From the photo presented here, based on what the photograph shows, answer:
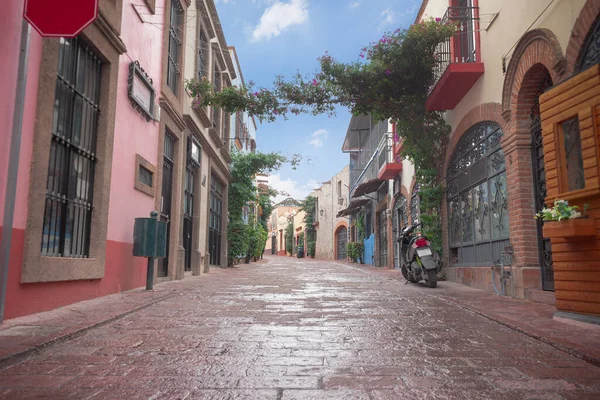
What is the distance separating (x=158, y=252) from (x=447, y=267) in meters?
6.11

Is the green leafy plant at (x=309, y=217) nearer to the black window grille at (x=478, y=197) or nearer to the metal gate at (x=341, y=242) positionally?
the metal gate at (x=341, y=242)

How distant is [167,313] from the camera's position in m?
4.95

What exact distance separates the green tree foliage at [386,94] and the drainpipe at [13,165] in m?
6.85

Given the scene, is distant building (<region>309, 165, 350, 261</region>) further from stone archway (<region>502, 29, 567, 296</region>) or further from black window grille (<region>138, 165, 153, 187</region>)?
stone archway (<region>502, 29, 567, 296</region>)

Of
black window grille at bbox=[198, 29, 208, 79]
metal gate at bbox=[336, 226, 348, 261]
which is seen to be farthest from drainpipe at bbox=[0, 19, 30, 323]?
metal gate at bbox=[336, 226, 348, 261]

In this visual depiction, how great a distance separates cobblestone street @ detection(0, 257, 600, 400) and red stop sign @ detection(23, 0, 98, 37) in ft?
8.58

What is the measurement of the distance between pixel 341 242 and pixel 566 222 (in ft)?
106

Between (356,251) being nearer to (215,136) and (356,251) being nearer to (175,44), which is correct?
(215,136)

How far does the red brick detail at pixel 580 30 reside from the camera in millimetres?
4871

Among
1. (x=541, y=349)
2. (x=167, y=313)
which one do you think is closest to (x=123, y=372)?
(x=167, y=313)

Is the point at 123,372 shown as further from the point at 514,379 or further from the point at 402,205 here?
the point at 402,205

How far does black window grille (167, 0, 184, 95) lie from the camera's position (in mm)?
9945

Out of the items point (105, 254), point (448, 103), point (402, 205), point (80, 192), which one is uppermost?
point (448, 103)

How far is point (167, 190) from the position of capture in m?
9.84
